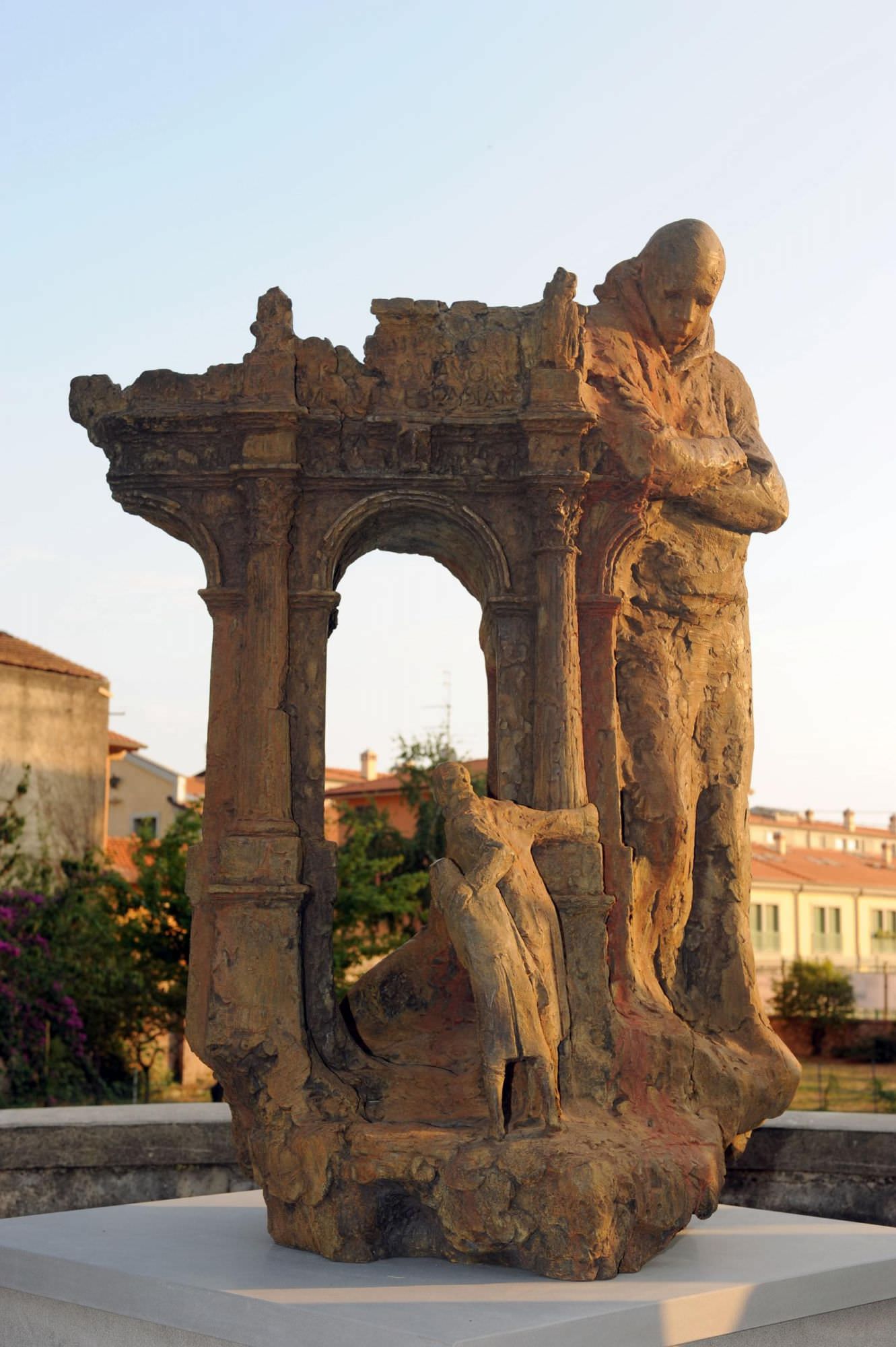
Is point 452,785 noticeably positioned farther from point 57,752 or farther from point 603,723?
point 57,752

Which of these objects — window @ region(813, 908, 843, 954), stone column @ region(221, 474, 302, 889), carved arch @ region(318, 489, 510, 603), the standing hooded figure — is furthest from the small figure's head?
window @ region(813, 908, 843, 954)

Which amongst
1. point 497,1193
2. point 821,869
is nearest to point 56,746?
point 497,1193

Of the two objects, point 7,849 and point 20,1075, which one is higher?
point 7,849

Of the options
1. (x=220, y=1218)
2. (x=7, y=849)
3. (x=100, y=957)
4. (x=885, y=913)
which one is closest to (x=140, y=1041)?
(x=100, y=957)

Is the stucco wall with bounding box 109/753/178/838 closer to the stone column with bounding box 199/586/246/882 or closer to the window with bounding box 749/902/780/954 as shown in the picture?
the window with bounding box 749/902/780/954

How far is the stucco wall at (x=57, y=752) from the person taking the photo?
78.6 ft

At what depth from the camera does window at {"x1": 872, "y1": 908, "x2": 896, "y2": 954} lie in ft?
134

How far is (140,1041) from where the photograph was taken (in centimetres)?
2006

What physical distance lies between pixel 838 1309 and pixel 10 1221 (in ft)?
12.4

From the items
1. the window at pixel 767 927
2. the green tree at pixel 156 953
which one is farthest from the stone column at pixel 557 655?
the window at pixel 767 927

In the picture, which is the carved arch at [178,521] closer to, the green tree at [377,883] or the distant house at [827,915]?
the green tree at [377,883]

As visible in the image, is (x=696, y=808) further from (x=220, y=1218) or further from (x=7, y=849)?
(x=7, y=849)

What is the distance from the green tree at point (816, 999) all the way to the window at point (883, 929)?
8781 millimetres

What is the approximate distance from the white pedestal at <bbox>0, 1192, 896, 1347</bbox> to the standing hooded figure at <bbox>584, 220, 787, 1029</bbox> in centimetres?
148
